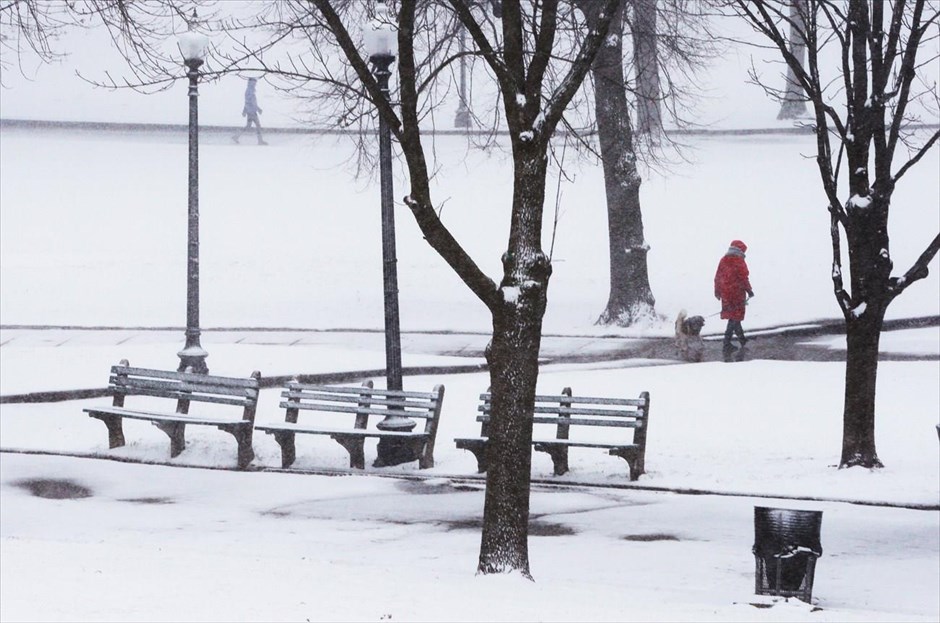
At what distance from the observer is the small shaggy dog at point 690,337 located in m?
18.4

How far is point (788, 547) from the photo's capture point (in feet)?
25.2

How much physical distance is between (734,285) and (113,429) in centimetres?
917

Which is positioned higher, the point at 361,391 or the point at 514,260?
the point at 514,260

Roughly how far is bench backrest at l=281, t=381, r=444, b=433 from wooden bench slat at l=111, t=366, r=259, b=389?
40cm

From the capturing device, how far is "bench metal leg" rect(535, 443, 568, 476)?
12102 mm

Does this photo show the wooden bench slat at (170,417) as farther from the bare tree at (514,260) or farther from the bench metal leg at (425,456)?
the bare tree at (514,260)

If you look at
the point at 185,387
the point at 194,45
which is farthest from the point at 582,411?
the point at 194,45

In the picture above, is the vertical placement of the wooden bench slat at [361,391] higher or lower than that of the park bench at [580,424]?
higher

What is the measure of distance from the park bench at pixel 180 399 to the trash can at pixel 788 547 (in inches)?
246

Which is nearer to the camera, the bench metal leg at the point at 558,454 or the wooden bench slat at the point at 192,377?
the bench metal leg at the point at 558,454

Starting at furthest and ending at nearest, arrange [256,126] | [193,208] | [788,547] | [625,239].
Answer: [256,126] < [625,239] < [193,208] < [788,547]

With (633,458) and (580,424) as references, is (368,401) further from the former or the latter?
(633,458)

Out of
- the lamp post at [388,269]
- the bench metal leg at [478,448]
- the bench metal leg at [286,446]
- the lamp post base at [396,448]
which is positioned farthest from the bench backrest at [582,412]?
the bench metal leg at [286,446]

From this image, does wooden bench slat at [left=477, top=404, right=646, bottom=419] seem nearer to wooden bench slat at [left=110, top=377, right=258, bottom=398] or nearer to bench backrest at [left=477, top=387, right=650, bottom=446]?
bench backrest at [left=477, top=387, right=650, bottom=446]
